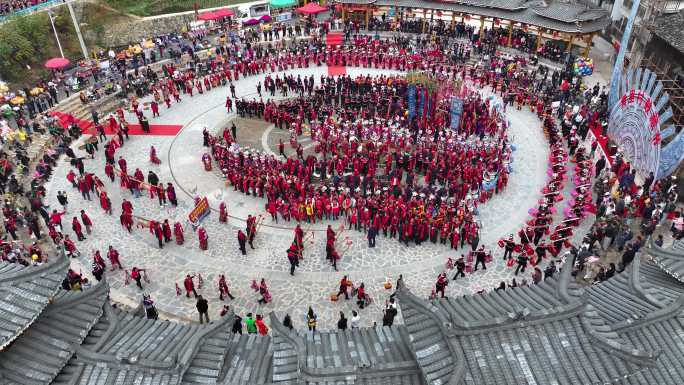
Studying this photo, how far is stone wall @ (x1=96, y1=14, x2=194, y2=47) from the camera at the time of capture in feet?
158

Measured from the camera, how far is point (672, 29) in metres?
29.3

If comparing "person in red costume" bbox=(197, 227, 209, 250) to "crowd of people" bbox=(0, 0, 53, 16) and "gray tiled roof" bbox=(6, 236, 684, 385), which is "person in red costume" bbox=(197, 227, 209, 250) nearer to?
"gray tiled roof" bbox=(6, 236, 684, 385)

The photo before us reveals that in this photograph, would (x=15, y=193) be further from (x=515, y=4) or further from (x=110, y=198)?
(x=515, y=4)

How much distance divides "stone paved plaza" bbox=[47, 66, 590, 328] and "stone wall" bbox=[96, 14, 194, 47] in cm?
2121

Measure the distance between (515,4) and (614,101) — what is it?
16.2m

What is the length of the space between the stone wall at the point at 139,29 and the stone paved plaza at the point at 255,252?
21.2 meters

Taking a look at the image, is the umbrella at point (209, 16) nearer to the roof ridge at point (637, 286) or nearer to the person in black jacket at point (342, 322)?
the person in black jacket at point (342, 322)

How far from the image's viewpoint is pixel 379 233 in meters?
24.5

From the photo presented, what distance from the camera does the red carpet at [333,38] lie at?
160ft

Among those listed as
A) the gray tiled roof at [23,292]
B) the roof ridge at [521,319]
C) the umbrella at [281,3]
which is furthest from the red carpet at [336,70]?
the roof ridge at [521,319]

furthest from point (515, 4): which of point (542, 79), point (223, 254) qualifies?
point (223, 254)

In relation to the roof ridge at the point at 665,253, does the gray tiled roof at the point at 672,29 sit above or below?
above

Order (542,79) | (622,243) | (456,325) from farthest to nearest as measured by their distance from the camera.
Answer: (542,79), (622,243), (456,325)

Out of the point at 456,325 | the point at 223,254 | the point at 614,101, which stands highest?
the point at 456,325
